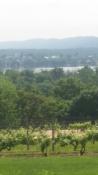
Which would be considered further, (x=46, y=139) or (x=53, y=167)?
(x=46, y=139)

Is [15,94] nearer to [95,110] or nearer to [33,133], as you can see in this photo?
[95,110]

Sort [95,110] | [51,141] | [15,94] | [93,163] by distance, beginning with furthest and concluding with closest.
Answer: [15,94]
[95,110]
[51,141]
[93,163]

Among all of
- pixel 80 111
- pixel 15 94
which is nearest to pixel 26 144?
pixel 80 111

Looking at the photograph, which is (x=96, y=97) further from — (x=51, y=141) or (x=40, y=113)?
(x=51, y=141)

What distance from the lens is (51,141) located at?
103 ft

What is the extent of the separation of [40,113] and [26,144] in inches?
1317

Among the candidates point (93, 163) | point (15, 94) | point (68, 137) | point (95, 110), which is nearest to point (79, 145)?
point (68, 137)

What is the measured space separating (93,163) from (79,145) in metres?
11.2

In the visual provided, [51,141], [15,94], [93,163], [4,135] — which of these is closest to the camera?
[93,163]

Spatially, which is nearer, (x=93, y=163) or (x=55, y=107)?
(x=93, y=163)

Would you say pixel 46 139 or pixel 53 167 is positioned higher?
pixel 46 139

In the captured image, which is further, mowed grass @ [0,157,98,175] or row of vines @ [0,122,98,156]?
row of vines @ [0,122,98,156]

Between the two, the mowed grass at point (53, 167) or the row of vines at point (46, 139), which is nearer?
the mowed grass at point (53, 167)

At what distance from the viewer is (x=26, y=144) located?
34.9 metres
